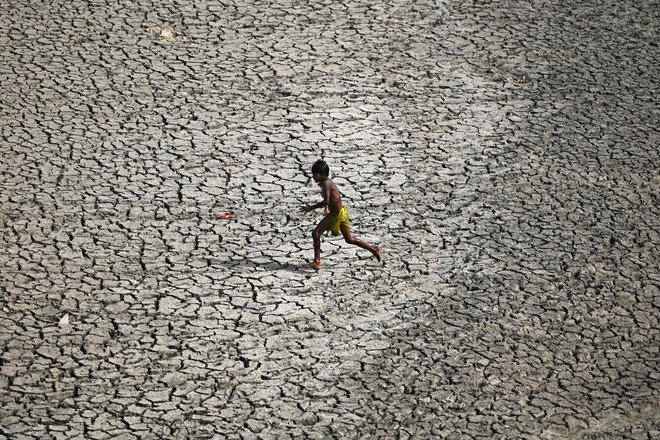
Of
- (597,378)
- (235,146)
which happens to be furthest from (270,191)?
(597,378)

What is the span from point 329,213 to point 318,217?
0.84 metres

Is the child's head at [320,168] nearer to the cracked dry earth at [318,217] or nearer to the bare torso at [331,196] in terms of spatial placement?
the bare torso at [331,196]

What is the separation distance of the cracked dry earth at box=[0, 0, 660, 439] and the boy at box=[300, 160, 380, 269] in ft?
0.85

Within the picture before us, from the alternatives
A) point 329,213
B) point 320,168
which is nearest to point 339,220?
point 329,213

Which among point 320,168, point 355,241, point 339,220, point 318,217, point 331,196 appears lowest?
point 318,217

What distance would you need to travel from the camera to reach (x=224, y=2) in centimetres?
1185

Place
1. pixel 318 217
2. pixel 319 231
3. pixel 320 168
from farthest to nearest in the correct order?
pixel 318 217
pixel 319 231
pixel 320 168

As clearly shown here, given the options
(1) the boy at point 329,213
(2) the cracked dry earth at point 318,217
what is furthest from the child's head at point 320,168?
(2) the cracked dry earth at point 318,217

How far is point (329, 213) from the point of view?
25.4ft

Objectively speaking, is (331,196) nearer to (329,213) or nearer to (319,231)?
(329,213)

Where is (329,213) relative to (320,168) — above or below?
below

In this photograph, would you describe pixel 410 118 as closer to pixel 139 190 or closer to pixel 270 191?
pixel 270 191

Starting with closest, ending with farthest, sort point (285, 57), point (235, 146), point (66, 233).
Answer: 1. point (66, 233)
2. point (235, 146)
3. point (285, 57)

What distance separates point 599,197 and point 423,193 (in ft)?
4.99
